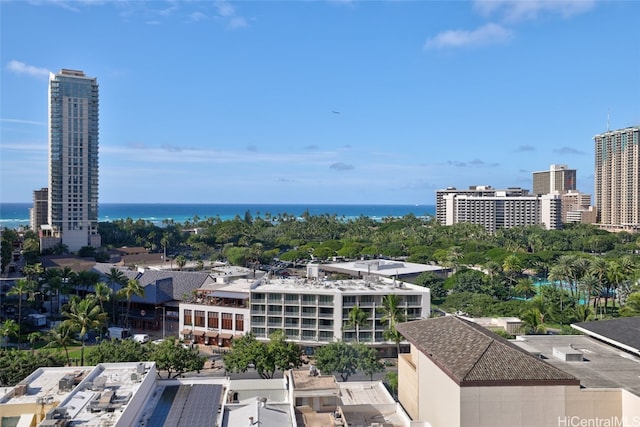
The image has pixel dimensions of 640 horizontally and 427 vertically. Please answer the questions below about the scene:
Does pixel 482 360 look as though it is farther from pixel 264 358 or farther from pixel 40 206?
pixel 40 206

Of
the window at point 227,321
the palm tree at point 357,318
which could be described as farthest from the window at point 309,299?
the window at point 227,321

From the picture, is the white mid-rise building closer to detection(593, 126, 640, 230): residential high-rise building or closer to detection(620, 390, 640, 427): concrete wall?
detection(620, 390, 640, 427): concrete wall

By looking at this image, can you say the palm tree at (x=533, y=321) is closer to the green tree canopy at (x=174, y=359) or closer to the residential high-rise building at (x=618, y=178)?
the green tree canopy at (x=174, y=359)

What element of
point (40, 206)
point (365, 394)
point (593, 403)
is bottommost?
point (365, 394)

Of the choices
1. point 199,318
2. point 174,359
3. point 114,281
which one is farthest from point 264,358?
point 114,281

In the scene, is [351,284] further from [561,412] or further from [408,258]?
[408,258]

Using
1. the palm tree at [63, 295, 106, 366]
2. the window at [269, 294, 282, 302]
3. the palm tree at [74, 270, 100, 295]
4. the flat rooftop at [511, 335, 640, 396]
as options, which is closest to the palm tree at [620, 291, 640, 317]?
the flat rooftop at [511, 335, 640, 396]
